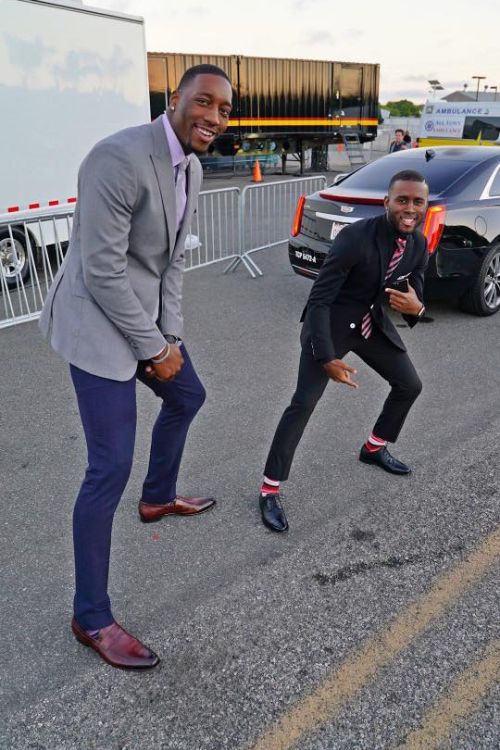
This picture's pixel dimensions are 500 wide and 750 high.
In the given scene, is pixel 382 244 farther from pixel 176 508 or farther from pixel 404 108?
pixel 404 108

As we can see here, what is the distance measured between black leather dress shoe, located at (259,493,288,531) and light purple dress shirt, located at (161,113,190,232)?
5.17 feet

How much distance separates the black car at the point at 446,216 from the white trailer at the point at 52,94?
3.01m

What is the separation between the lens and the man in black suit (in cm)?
310

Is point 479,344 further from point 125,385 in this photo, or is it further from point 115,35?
point 115,35

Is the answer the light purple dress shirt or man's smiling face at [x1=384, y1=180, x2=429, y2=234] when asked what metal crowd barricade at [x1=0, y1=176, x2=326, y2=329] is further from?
the light purple dress shirt

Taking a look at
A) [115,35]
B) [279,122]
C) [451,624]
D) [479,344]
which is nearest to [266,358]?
[479,344]

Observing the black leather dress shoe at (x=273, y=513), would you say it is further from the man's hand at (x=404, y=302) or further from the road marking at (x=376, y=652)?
the man's hand at (x=404, y=302)

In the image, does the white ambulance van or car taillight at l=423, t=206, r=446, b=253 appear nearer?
car taillight at l=423, t=206, r=446, b=253

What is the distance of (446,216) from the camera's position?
6152mm

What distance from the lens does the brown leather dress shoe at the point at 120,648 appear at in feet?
7.81

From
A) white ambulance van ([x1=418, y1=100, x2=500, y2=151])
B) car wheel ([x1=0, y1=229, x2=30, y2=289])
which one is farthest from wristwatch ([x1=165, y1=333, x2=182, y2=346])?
white ambulance van ([x1=418, y1=100, x2=500, y2=151])

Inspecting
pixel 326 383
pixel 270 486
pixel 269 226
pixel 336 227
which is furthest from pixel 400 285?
pixel 269 226

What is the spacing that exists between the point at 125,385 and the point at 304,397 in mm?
1141

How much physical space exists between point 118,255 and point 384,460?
2286 millimetres
